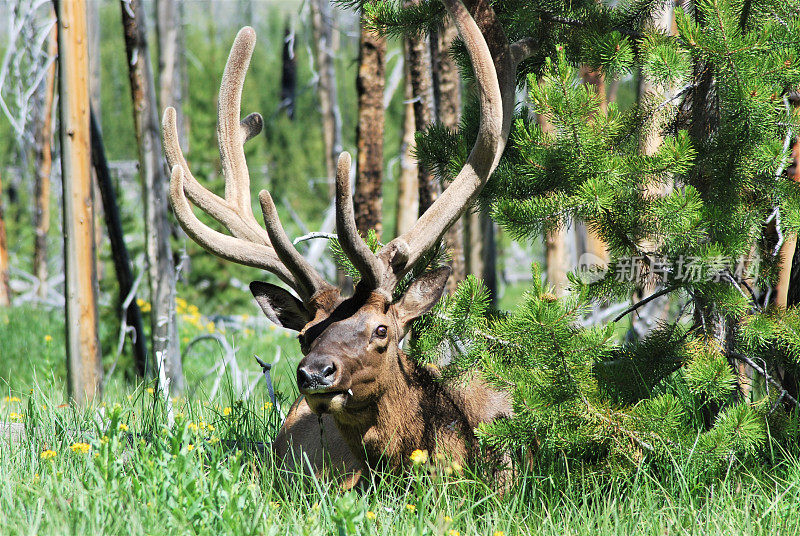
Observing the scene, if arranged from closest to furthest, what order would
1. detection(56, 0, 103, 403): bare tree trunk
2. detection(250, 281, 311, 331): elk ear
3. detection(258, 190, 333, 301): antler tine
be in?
detection(258, 190, 333, 301): antler tine < detection(250, 281, 311, 331): elk ear < detection(56, 0, 103, 403): bare tree trunk

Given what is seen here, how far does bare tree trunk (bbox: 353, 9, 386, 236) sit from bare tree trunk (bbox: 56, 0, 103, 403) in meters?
2.32

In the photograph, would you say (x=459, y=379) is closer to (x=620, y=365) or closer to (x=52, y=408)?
(x=620, y=365)

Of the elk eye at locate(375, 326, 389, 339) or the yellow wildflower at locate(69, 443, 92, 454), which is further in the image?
the elk eye at locate(375, 326, 389, 339)

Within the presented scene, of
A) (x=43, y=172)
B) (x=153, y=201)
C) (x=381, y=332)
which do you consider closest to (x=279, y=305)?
(x=381, y=332)

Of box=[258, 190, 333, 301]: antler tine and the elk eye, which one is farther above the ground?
box=[258, 190, 333, 301]: antler tine

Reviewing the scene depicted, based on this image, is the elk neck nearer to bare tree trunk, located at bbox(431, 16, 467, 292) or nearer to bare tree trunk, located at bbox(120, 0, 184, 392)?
bare tree trunk, located at bbox(431, 16, 467, 292)

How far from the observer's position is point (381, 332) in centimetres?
363

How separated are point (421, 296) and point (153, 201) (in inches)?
141

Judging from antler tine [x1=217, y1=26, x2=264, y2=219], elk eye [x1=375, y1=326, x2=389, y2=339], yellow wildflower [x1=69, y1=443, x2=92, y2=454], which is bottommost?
yellow wildflower [x1=69, y1=443, x2=92, y2=454]

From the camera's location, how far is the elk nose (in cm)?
320

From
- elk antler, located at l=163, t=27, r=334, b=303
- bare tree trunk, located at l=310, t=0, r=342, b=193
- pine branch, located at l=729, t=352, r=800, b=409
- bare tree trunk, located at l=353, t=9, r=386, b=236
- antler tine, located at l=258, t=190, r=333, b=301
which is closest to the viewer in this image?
antler tine, located at l=258, t=190, r=333, b=301

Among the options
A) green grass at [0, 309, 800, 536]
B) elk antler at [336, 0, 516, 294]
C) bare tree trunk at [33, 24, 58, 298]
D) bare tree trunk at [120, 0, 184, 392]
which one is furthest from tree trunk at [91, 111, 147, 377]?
bare tree trunk at [33, 24, 58, 298]

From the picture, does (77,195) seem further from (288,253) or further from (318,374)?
(318,374)

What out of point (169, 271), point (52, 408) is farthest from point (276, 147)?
point (52, 408)
